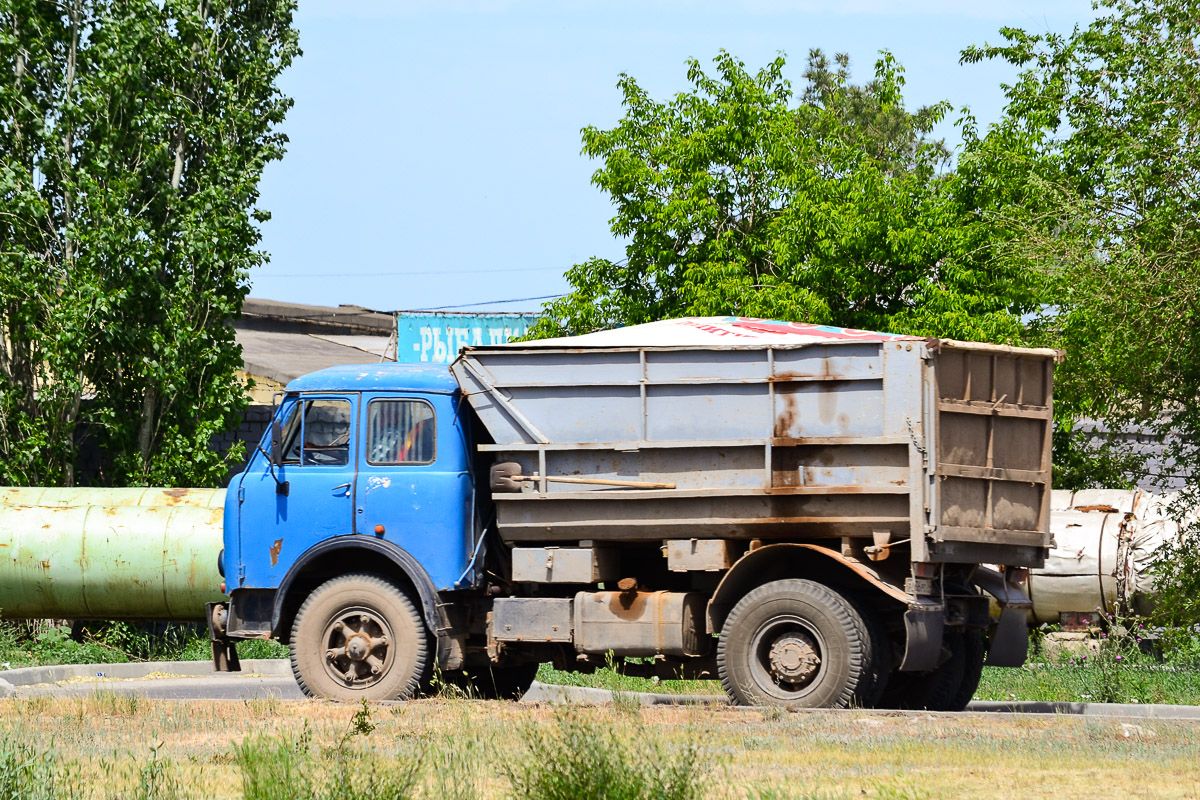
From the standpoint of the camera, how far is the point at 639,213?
2370cm

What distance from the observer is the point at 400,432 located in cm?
1205

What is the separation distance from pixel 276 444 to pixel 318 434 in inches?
14.8

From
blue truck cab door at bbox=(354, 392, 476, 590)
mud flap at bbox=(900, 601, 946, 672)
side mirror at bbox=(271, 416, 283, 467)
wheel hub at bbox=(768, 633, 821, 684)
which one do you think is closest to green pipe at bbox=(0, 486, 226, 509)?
side mirror at bbox=(271, 416, 283, 467)

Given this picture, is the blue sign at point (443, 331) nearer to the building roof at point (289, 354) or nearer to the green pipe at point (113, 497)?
the building roof at point (289, 354)

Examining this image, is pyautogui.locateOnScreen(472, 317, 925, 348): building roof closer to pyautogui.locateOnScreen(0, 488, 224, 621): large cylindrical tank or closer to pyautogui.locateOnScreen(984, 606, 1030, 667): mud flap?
pyautogui.locateOnScreen(984, 606, 1030, 667): mud flap

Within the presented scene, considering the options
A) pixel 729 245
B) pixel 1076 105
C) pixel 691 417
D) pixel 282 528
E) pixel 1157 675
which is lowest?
pixel 1157 675

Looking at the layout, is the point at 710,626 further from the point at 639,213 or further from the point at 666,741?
the point at 639,213

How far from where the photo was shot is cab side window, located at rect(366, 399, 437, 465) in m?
12.0

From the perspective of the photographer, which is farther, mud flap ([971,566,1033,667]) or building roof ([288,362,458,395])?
building roof ([288,362,458,395])

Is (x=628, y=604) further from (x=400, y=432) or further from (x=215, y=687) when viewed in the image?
(x=215, y=687)

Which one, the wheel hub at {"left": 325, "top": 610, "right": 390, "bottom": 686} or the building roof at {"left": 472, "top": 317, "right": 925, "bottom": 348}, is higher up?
the building roof at {"left": 472, "top": 317, "right": 925, "bottom": 348}

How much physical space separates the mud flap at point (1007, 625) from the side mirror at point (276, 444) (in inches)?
229

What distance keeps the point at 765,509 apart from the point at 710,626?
104 centimetres

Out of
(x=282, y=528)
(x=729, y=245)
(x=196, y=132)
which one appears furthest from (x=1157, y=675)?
(x=196, y=132)
